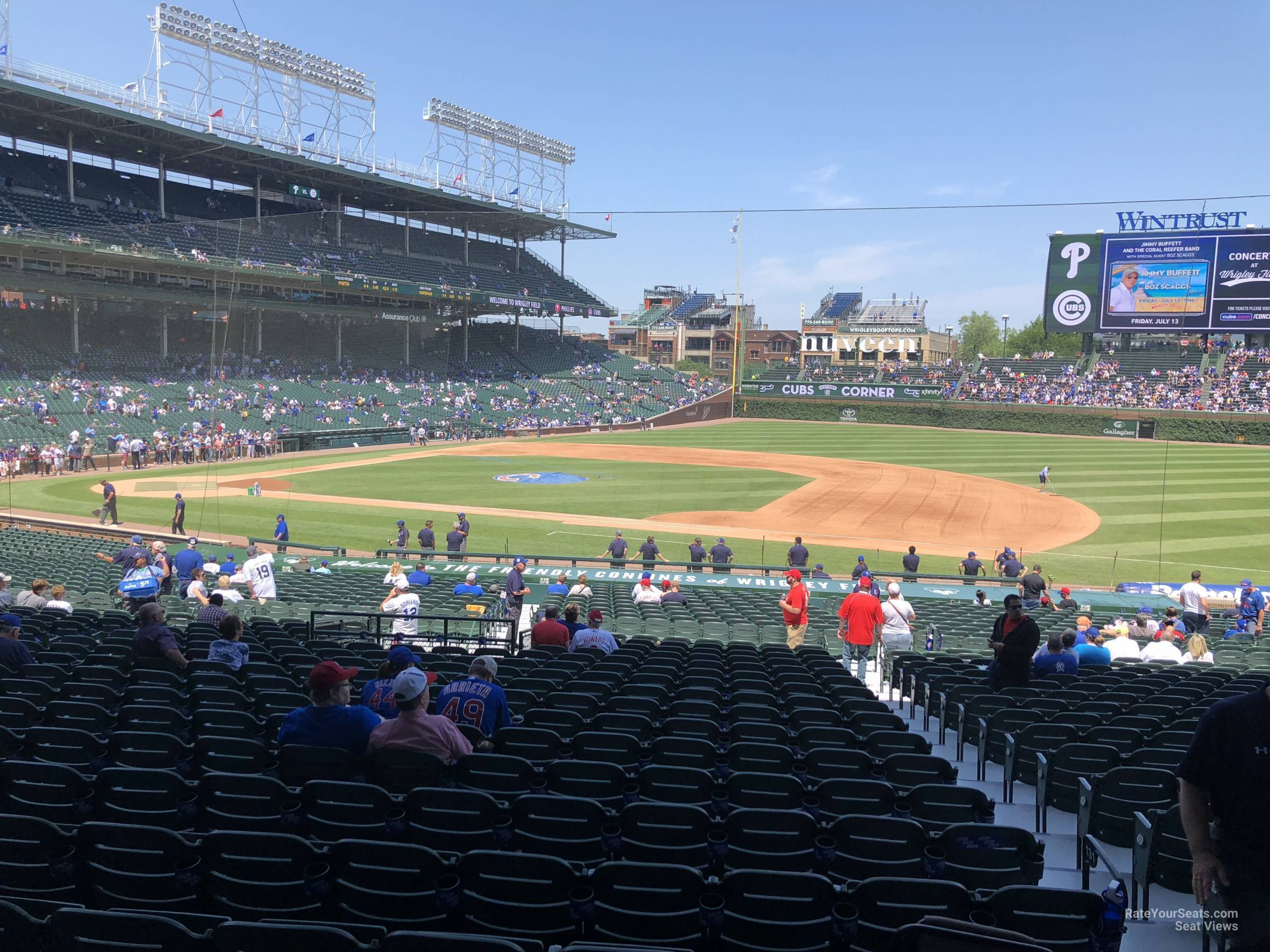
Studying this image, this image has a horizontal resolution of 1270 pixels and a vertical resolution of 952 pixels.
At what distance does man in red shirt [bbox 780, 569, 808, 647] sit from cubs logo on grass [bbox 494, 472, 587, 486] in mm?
25771

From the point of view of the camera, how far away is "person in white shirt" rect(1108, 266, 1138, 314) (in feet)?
212

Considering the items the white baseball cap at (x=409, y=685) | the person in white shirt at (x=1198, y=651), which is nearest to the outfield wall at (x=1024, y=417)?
the person in white shirt at (x=1198, y=651)

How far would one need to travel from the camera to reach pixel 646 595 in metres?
16.9

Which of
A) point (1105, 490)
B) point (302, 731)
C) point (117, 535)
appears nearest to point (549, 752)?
point (302, 731)

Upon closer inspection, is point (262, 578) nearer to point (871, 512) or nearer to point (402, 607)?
point (402, 607)

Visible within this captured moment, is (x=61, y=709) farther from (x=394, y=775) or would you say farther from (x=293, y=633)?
(x=293, y=633)

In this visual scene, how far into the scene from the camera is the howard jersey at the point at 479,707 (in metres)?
6.30

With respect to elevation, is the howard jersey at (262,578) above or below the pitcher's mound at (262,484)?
above

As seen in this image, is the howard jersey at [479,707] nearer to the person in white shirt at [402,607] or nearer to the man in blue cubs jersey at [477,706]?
the man in blue cubs jersey at [477,706]

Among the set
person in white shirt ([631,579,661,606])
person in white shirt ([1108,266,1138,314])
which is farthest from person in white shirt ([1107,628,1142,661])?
person in white shirt ([1108,266,1138,314])

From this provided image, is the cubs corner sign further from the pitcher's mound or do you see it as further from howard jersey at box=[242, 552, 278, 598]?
howard jersey at box=[242, 552, 278, 598]

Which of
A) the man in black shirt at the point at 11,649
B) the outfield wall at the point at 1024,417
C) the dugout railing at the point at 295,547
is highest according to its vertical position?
the outfield wall at the point at 1024,417

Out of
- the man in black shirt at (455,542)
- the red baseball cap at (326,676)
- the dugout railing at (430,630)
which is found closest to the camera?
the red baseball cap at (326,676)

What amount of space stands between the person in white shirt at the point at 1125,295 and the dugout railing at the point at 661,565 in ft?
165
